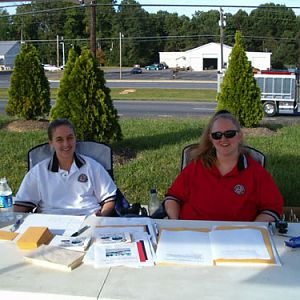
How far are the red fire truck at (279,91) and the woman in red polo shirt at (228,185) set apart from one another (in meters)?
15.3

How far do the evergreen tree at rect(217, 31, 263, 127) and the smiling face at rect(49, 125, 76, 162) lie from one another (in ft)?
21.1

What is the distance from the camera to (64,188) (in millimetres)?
3582

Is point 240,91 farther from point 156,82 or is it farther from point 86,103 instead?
point 156,82

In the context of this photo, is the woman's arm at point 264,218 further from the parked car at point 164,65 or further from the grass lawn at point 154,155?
the parked car at point 164,65

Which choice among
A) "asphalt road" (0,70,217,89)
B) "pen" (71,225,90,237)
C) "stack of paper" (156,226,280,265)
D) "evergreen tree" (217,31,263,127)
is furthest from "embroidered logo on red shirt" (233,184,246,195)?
"asphalt road" (0,70,217,89)

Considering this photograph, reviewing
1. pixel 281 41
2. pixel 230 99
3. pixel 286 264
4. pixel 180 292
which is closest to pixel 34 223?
pixel 180 292

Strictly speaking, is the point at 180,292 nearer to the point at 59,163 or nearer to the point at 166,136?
the point at 59,163

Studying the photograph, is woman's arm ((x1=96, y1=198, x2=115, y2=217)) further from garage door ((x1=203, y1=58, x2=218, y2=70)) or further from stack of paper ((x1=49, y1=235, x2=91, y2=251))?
garage door ((x1=203, y1=58, x2=218, y2=70))

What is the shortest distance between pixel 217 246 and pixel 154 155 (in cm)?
531

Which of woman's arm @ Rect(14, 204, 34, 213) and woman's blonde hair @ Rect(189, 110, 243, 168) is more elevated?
woman's blonde hair @ Rect(189, 110, 243, 168)

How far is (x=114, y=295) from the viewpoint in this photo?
192cm

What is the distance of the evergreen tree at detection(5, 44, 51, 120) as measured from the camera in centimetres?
996

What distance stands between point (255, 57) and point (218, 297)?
64349mm

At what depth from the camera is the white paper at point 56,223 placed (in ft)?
8.96
